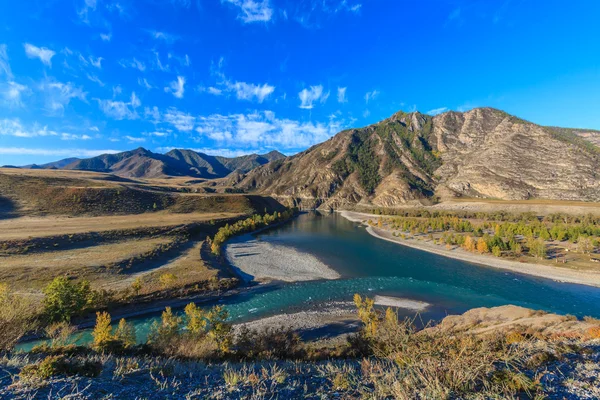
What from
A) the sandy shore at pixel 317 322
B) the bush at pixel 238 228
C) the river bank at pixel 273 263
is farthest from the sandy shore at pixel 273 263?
the sandy shore at pixel 317 322

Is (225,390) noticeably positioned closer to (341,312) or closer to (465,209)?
(341,312)

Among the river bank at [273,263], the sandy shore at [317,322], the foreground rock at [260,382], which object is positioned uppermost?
the foreground rock at [260,382]

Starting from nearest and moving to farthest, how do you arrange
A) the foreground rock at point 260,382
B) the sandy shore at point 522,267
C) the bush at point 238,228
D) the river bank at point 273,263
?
the foreground rock at point 260,382 → the sandy shore at point 522,267 → the river bank at point 273,263 → the bush at point 238,228

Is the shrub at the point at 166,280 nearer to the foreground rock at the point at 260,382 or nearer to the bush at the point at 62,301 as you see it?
the bush at the point at 62,301

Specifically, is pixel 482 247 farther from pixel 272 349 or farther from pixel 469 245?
pixel 272 349

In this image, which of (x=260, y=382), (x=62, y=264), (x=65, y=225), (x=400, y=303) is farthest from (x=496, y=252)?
(x=65, y=225)

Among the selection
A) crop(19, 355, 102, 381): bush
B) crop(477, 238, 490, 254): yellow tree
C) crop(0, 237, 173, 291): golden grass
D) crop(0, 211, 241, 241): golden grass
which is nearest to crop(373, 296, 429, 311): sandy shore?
crop(477, 238, 490, 254): yellow tree
